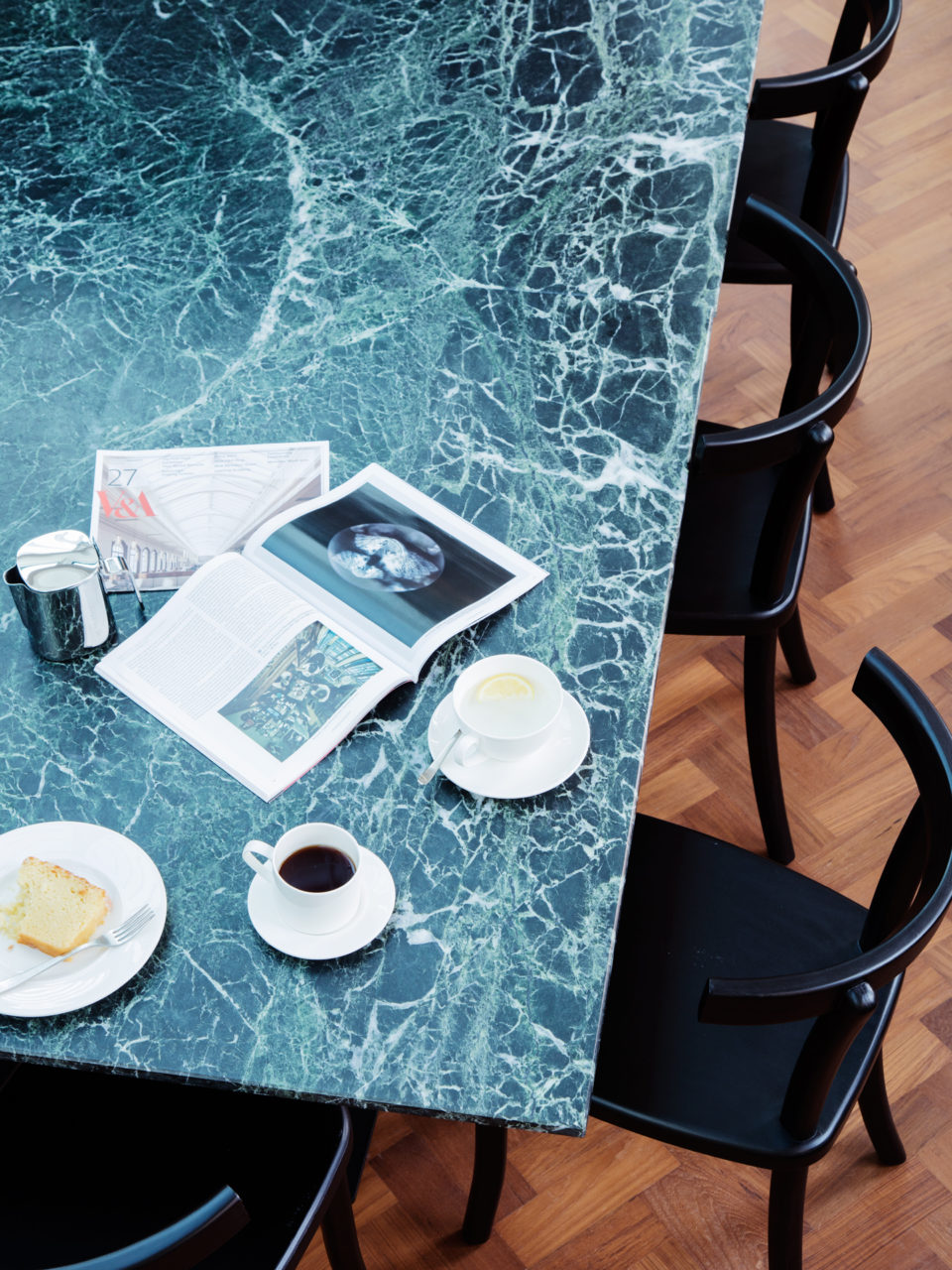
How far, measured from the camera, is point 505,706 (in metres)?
1.42

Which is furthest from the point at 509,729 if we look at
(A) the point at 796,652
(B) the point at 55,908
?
(A) the point at 796,652

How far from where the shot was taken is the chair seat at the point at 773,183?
237 centimetres

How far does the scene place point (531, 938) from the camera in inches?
50.4

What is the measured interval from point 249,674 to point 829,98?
1418mm

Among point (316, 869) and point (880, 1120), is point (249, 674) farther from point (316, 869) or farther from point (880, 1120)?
point (880, 1120)

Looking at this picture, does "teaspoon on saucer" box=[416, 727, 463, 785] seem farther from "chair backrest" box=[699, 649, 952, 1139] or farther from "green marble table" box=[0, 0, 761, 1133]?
"chair backrest" box=[699, 649, 952, 1139]

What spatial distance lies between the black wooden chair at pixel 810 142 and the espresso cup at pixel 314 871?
47.7 inches

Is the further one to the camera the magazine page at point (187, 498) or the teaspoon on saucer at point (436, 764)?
the magazine page at point (187, 498)

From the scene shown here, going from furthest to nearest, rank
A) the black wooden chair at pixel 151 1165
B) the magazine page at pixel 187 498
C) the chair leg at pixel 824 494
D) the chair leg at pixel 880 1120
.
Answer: the chair leg at pixel 824 494 < the chair leg at pixel 880 1120 < the magazine page at pixel 187 498 < the black wooden chair at pixel 151 1165

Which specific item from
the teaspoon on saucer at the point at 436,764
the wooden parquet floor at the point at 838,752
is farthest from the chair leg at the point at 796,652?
the teaspoon on saucer at the point at 436,764

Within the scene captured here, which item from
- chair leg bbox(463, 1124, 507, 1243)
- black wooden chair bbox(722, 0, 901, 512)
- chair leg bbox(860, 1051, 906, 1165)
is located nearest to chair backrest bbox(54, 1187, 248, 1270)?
chair leg bbox(463, 1124, 507, 1243)

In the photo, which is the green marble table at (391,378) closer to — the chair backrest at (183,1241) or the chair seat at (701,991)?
the chair backrest at (183,1241)

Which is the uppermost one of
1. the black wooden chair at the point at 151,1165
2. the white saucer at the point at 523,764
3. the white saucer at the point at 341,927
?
the white saucer at the point at 523,764

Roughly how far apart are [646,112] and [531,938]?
1503 mm
